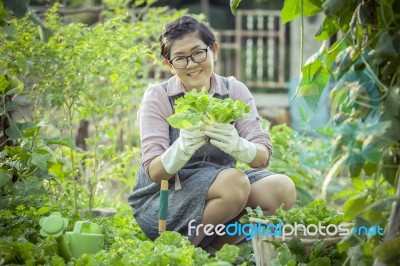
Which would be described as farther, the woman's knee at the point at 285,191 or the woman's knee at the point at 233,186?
the woman's knee at the point at 285,191

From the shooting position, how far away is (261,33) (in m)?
12.5

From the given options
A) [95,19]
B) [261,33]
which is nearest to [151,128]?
[261,33]

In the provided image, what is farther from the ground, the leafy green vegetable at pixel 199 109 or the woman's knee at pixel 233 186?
the leafy green vegetable at pixel 199 109

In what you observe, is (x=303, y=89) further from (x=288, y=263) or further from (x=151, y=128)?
(x=151, y=128)

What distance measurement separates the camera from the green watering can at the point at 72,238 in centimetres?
279

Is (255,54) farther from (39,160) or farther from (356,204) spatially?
(356,204)

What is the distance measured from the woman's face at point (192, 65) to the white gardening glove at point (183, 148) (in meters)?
0.40

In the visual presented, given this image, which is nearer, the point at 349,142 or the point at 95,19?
the point at 349,142

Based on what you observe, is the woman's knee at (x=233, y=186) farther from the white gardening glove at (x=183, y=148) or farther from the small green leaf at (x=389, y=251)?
the small green leaf at (x=389, y=251)

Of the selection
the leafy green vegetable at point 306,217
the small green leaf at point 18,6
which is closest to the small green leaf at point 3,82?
the small green leaf at point 18,6

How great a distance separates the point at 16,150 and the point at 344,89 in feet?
5.44

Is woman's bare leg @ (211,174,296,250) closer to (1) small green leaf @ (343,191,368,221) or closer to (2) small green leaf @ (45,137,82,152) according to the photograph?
(2) small green leaf @ (45,137,82,152)

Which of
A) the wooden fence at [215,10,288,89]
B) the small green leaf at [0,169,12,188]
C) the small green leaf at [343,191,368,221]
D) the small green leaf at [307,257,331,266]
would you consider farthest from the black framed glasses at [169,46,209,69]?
the wooden fence at [215,10,288,89]

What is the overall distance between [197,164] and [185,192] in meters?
0.16
